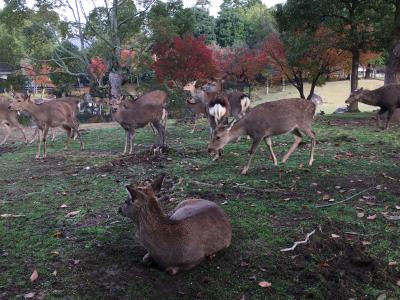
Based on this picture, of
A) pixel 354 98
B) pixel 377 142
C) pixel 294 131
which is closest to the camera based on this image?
pixel 294 131

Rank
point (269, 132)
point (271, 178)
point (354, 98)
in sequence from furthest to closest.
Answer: point (354, 98), point (269, 132), point (271, 178)

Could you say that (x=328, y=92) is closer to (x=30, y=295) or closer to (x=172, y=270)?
(x=172, y=270)

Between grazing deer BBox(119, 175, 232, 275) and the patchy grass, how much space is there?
0.11 meters

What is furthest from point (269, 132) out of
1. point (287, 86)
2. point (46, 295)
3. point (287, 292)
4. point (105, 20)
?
point (287, 86)

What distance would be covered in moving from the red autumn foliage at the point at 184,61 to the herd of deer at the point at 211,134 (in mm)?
4690

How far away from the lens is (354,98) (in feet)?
40.9

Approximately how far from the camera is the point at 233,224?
184 inches

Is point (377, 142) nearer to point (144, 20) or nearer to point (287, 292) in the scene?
point (287, 292)

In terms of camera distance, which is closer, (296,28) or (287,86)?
(296,28)

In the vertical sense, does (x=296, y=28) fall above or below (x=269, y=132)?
above

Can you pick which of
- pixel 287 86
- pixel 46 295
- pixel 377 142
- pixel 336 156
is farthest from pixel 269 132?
pixel 287 86

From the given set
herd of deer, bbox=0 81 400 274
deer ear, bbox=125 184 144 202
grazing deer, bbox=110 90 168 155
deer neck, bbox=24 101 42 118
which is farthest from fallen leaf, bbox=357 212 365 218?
deer neck, bbox=24 101 42 118

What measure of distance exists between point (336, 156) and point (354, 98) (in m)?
5.38

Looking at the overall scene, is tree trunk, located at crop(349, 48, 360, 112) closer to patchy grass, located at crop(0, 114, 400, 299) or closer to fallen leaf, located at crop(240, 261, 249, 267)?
patchy grass, located at crop(0, 114, 400, 299)
